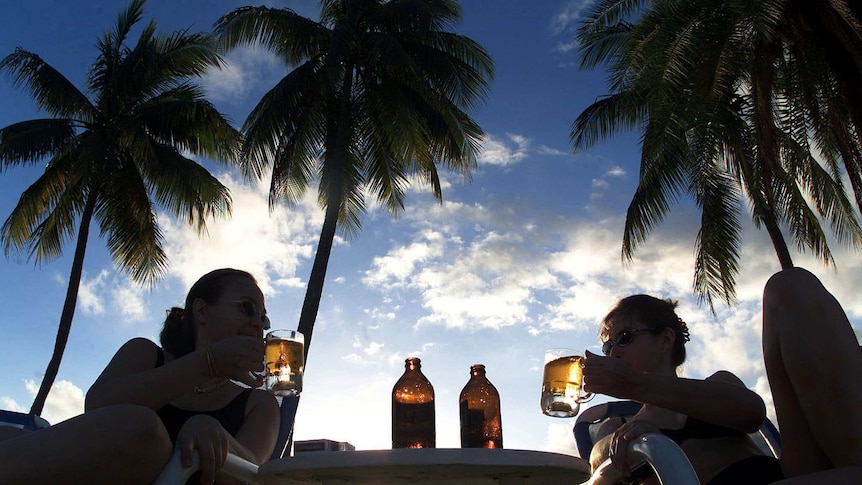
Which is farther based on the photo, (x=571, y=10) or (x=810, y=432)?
(x=571, y=10)

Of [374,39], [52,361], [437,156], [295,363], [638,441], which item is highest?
[374,39]

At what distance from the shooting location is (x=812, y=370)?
1.68m

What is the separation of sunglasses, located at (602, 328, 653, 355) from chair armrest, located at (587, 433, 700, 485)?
94 centimetres

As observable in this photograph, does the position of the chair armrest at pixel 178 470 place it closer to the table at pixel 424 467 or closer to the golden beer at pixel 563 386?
the table at pixel 424 467

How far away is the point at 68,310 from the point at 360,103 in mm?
7458

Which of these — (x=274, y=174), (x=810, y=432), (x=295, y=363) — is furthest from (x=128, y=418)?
(x=274, y=174)

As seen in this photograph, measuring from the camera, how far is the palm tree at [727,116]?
10.2 meters

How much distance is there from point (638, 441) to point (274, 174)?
12391 mm

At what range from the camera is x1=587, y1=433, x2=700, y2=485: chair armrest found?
4.90 feet

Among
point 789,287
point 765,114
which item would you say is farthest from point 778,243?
point 789,287

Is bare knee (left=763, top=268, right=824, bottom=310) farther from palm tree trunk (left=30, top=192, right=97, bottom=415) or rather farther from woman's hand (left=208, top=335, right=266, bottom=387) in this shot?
palm tree trunk (left=30, top=192, right=97, bottom=415)

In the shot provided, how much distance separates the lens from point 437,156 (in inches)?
573

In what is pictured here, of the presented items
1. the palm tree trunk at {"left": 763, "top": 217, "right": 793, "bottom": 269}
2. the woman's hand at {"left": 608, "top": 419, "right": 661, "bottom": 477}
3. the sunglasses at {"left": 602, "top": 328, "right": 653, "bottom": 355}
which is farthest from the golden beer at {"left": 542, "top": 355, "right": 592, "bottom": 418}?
the palm tree trunk at {"left": 763, "top": 217, "right": 793, "bottom": 269}

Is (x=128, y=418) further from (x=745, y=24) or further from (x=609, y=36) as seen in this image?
(x=609, y=36)
